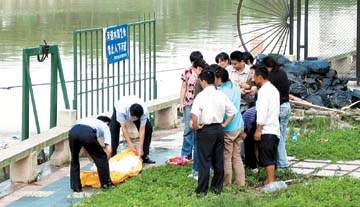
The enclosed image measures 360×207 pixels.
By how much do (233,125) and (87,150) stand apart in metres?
1.58

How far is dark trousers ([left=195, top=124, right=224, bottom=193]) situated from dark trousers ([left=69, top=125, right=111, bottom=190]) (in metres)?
1.12

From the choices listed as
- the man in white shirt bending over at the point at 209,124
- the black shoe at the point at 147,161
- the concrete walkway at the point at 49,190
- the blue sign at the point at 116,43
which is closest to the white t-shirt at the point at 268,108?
the man in white shirt bending over at the point at 209,124

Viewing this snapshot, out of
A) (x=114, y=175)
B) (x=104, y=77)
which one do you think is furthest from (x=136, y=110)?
(x=104, y=77)

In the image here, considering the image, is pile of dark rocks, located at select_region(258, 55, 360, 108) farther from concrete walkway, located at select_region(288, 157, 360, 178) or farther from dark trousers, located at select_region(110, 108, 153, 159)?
dark trousers, located at select_region(110, 108, 153, 159)

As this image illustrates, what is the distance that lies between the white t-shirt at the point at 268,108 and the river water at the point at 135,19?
6658mm

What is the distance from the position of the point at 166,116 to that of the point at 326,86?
271cm

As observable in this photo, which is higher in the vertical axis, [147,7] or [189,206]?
[147,7]

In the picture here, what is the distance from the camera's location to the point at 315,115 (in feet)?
40.0

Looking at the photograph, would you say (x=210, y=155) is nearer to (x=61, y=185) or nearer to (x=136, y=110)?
(x=136, y=110)

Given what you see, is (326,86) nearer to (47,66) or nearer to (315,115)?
(315,115)

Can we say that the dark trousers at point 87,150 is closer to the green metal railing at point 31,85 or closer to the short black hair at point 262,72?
the short black hair at point 262,72

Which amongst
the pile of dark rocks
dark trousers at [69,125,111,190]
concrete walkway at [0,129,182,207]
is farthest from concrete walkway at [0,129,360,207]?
the pile of dark rocks

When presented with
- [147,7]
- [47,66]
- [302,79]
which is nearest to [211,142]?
[302,79]

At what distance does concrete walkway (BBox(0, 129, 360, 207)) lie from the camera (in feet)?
28.4
